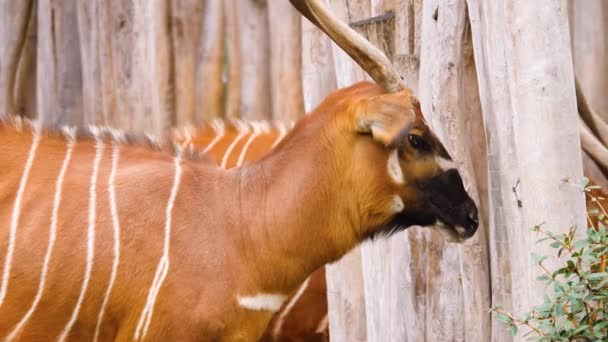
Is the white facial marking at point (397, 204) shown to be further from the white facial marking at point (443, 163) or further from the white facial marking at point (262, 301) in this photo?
the white facial marking at point (262, 301)

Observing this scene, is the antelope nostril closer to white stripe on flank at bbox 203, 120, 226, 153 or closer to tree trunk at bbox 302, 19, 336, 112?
tree trunk at bbox 302, 19, 336, 112

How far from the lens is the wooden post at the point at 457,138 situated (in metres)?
3.98

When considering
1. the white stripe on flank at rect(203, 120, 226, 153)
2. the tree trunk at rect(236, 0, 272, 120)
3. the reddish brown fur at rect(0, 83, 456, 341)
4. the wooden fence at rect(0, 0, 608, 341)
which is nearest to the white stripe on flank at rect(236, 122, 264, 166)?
the white stripe on flank at rect(203, 120, 226, 153)

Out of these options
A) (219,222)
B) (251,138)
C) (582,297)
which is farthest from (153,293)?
(251,138)

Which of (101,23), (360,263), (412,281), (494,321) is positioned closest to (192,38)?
(101,23)

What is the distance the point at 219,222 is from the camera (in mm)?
3873

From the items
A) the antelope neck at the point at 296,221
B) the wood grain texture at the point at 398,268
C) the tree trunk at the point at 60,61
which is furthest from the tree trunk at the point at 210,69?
the antelope neck at the point at 296,221

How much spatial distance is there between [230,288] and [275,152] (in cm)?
56

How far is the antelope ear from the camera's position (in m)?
3.70

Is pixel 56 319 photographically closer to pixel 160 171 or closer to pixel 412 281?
pixel 160 171

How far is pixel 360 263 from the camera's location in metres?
5.04

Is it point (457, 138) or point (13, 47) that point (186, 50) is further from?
point (457, 138)

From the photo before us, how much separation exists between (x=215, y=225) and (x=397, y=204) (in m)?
0.65

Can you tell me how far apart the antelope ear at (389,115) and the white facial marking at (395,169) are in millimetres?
83
